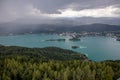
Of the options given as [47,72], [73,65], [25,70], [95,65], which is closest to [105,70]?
[95,65]

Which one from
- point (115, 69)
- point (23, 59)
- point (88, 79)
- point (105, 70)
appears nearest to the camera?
point (88, 79)

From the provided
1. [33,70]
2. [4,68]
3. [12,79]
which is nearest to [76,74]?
[33,70]

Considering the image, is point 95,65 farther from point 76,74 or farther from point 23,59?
point 23,59

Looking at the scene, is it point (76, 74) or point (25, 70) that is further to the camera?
point (25, 70)

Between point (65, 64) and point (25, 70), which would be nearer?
point (25, 70)

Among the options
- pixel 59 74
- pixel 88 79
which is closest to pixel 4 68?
pixel 59 74

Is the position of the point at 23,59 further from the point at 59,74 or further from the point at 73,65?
the point at 59,74

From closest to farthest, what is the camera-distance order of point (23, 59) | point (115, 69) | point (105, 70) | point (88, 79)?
1. point (88, 79)
2. point (105, 70)
3. point (115, 69)
4. point (23, 59)
